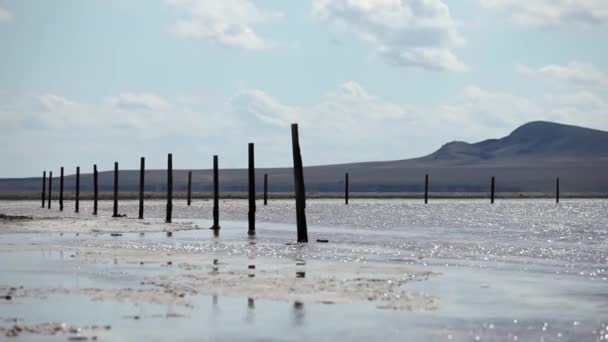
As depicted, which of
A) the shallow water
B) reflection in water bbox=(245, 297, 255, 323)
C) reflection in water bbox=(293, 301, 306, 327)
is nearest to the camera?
the shallow water

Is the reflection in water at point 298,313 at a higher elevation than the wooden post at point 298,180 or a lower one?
lower

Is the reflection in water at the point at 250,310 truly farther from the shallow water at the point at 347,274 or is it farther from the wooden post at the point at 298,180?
the wooden post at the point at 298,180

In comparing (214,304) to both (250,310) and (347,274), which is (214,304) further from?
(347,274)

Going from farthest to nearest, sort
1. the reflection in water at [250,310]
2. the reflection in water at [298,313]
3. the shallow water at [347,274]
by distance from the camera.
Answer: the reflection in water at [250,310] < the reflection in water at [298,313] < the shallow water at [347,274]

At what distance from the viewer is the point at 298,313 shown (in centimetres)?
1266

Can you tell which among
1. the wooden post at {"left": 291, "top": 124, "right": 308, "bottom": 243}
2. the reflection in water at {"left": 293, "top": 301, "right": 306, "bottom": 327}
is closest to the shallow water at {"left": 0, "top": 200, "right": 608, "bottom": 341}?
the reflection in water at {"left": 293, "top": 301, "right": 306, "bottom": 327}

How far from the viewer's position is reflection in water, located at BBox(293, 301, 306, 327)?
11898mm

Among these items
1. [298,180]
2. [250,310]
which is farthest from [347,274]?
[298,180]

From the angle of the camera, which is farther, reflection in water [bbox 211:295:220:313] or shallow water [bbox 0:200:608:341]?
reflection in water [bbox 211:295:220:313]

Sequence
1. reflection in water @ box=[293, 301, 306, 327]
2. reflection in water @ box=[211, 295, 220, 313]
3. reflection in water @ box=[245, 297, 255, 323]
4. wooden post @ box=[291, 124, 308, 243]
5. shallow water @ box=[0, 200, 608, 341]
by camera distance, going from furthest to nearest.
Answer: wooden post @ box=[291, 124, 308, 243] < reflection in water @ box=[211, 295, 220, 313] < reflection in water @ box=[245, 297, 255, 323] < reflection in water @ box=[293, 301, 306, 327] < shallow water @ box=[0, 200, 608, 341]

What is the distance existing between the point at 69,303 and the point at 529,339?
6306 mm

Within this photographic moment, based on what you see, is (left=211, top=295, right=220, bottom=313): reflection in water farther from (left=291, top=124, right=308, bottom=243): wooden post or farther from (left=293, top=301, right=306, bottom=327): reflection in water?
(left=291, top=124, right=308, bottom=243): wooden post

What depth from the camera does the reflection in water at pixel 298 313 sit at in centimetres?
1190

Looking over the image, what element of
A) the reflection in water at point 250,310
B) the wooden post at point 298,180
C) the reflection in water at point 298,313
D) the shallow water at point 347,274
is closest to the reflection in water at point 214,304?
the shallow water at point 347,274
